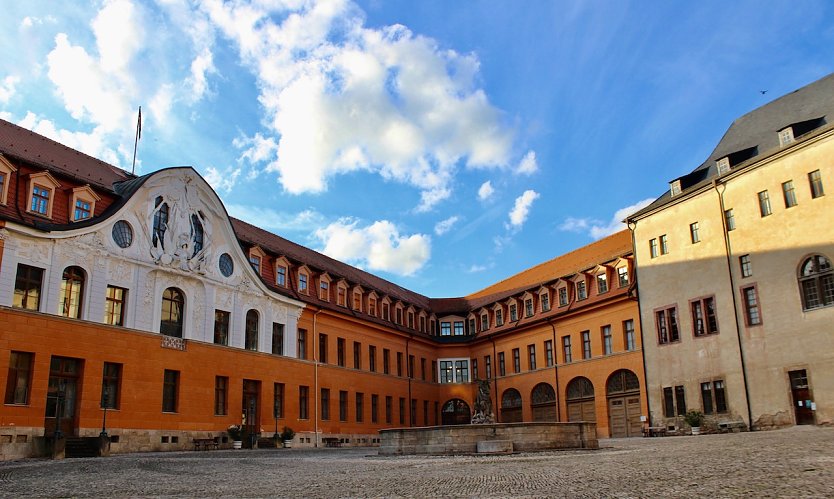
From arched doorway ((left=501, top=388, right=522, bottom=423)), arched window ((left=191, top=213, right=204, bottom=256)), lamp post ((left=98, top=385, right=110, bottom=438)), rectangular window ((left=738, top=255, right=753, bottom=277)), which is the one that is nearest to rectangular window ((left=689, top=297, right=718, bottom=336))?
rectangular window ((left=738, top=255, right=753, bottom=277))

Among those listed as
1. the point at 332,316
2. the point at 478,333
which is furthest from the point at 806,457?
the point at 478,333

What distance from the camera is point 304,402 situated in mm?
37281

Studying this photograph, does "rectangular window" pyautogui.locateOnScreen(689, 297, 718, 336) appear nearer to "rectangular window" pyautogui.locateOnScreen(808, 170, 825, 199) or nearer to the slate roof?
the slate roof

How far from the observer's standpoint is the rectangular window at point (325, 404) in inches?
1513

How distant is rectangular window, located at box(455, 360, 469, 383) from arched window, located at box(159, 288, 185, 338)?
81.5 feet

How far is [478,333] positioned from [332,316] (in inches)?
545

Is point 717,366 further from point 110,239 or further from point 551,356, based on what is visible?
point 110,239

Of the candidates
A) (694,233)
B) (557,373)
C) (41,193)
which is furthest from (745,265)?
(41,193)

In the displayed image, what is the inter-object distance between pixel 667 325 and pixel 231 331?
2214 cm

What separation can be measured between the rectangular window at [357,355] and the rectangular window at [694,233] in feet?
68.9

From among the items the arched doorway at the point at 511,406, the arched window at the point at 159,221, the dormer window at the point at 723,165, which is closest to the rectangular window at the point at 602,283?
the dormer window at the point at 723,165

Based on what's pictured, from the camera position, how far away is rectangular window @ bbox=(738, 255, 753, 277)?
30.1 meters

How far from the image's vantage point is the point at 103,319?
27.1 metres

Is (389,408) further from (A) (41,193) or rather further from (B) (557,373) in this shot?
(A) (41,193)
